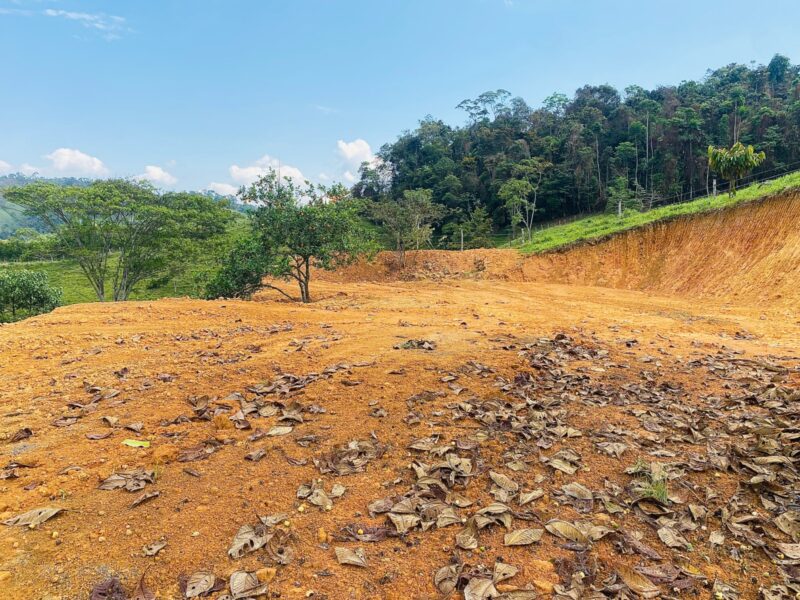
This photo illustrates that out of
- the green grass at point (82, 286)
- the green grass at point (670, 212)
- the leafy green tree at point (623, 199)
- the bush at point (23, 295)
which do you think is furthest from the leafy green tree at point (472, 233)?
the bush at point (23, 295)

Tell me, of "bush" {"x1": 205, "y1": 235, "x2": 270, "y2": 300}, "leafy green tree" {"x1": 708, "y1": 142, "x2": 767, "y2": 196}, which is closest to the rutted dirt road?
"bush" {"x1": 205, "y1": 235, "x2": 270, "y2": 300}

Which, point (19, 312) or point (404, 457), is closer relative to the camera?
point (404, 457)

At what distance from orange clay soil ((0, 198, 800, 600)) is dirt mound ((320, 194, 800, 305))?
6309 millimetres

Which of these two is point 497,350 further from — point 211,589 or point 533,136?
point 533,136

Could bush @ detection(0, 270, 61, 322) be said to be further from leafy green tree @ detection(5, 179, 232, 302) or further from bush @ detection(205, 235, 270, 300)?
bush @ detection(205, 235, 270, 300)

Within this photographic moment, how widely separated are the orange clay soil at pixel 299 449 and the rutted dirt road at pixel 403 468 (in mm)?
17

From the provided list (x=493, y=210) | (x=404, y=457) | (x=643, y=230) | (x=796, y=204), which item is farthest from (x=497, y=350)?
(x=493, y=210)

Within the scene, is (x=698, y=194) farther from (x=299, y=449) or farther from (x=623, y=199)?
(x=299, y=449)

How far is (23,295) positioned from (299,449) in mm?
21835

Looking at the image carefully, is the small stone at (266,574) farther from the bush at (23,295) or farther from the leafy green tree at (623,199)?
the leafy green tree at (623,199)

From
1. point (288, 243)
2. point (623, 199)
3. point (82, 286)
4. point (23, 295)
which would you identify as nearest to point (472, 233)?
point (623, 199)

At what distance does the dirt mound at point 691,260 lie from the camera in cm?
1230

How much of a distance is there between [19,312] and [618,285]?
26333 mm

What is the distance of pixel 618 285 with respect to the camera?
17297 millimetres
